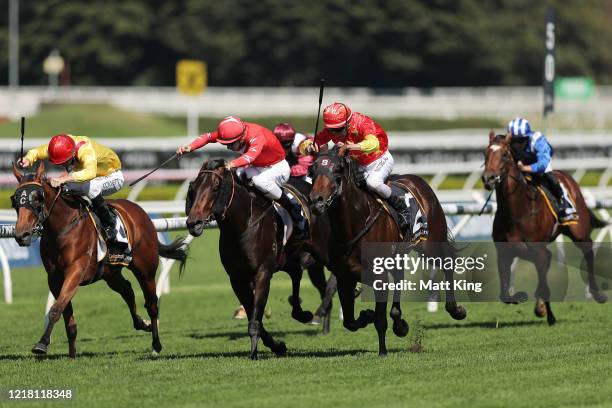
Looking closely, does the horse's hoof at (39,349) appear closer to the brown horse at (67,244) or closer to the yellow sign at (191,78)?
the brown horse at (67,244)

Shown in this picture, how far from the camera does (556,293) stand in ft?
39.9

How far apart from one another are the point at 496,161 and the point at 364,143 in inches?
81.2

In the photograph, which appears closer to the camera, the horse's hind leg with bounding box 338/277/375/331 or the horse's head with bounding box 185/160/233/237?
the horse's head with bounding box 185/160/233/237

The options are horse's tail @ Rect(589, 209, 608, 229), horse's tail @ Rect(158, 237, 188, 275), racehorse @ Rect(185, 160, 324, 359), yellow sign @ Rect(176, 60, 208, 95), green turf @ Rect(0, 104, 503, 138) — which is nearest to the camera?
racehorse @ Rect(185, 160, 324, 359)

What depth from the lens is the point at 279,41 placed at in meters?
56.4

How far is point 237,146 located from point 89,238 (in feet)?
3.83

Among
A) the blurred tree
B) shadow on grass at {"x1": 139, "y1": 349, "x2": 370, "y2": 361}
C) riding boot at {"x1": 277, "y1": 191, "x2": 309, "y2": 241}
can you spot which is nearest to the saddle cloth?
shadow on grass at {"x1": 139, "y1": 349, "x2": 370, "y2": 361}

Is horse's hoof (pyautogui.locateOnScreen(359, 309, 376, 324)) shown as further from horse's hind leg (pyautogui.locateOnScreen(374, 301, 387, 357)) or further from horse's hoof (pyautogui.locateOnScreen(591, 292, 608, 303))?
horse's hoof (pyautogui.locateOnScreen(591, 292, 608, 303))

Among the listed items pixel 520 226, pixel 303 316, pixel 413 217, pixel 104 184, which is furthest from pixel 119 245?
pixel 520 226

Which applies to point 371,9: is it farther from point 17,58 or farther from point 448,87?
point 17,58

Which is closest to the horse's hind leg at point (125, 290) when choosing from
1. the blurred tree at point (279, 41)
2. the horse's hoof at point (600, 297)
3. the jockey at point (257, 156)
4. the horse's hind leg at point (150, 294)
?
the horse's hind leg at point (150, 294)

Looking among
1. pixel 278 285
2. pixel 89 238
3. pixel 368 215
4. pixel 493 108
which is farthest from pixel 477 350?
pixel 493 108

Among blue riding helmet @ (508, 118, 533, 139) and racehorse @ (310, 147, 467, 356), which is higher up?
blue riding helmet @ (508, 118, 533, 139)

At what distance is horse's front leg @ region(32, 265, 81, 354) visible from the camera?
29.9 ft
